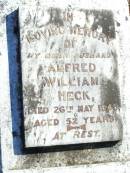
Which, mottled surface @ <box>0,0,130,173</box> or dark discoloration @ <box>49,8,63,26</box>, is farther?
dark discoloration @ <box>49,8,63,26</box>

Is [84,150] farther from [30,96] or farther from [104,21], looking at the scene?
[104,21]

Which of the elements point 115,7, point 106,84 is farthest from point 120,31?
point 106,84

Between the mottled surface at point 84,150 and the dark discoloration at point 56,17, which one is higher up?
the dark discoloration at point 56,17

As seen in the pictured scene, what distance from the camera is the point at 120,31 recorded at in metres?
3.82

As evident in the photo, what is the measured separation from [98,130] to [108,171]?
11.1 inches

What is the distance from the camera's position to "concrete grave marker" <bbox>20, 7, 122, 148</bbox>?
11.4 feet

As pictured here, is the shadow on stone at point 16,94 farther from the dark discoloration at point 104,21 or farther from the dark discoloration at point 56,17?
the dark discoloration at point 104,21

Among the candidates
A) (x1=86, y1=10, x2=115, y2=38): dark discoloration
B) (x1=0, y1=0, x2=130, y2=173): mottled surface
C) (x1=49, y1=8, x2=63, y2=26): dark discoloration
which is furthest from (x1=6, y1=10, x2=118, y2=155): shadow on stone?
(x1=86, y1=10, x2=115, y2=38): dark discoloration

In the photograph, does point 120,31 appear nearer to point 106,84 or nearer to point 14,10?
point 106,84

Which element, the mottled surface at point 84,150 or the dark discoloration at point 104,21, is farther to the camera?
the dark discoloration at point 104,21

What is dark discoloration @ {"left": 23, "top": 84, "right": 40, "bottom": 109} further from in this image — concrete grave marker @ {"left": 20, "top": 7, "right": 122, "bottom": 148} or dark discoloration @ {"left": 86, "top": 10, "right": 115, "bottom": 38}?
dark discoloration @ {"left": 86, "top": 10, "right": 115, "bottom": 38}

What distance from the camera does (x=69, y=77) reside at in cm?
357

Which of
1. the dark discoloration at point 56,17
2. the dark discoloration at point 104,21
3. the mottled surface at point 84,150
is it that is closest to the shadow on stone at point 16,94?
the mottled surface at point 84,150

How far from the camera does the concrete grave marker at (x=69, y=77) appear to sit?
3.47m
